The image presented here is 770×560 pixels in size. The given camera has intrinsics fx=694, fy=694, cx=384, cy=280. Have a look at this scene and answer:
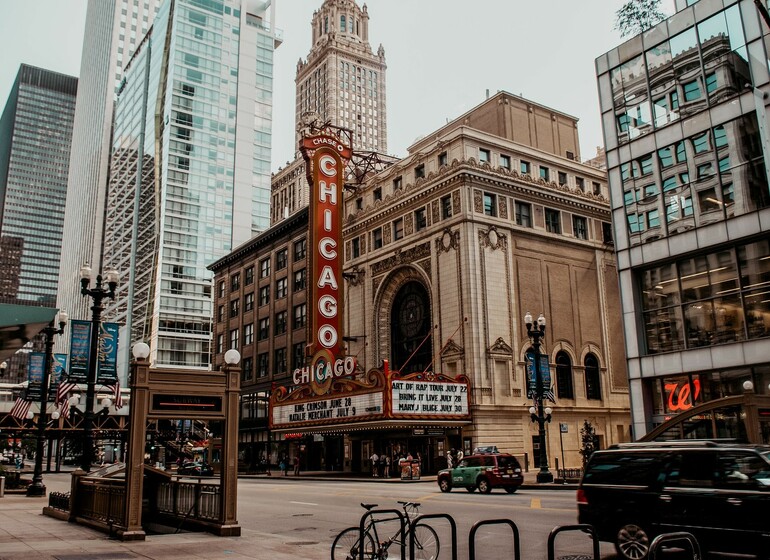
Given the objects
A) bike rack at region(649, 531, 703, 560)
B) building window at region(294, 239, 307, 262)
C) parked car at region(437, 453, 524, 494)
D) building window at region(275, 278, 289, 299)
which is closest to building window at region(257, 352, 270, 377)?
building window at region(275, 278, 289, 299)

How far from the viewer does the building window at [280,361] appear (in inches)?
2740

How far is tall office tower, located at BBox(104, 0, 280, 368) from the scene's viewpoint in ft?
412

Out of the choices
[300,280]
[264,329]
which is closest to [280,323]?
[264,329]

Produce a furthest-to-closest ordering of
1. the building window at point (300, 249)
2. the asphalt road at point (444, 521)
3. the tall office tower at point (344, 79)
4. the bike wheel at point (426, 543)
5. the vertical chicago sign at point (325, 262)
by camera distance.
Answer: the tall office tower at point (344, 79)
the building window at point (300, 249)
the vertical chicago sign at point (325, 262)
the asphalt road at point (444, 521)
the bike wheel at point (426, 543)

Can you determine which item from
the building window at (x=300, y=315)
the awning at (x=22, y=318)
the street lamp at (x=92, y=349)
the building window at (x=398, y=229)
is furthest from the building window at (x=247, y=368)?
the awning at (x=22, y=318)

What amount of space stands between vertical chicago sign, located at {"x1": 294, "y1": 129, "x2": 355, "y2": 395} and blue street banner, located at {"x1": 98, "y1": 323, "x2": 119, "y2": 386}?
2157 cm

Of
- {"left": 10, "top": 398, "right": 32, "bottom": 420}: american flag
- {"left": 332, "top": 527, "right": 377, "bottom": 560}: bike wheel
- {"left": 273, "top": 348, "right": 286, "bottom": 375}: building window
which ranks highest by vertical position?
{"left": 273, "top": 348, "right": 286, "bottom": 375}: building window

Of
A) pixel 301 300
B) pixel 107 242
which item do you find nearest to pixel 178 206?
pixel 107 242

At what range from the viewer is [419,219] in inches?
2148

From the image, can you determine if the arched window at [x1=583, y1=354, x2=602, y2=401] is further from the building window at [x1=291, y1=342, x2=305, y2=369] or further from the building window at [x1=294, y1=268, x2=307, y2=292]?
the building window at [x1=294, y1=268, x2=307, y2=292]

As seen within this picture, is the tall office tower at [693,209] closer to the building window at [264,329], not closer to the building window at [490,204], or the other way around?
the building window at [490,204]

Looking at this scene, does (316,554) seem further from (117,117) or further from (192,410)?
(117,117)

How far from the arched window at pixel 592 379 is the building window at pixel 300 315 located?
26.8 meters

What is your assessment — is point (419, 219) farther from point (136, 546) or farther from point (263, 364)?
point (136, 546)
